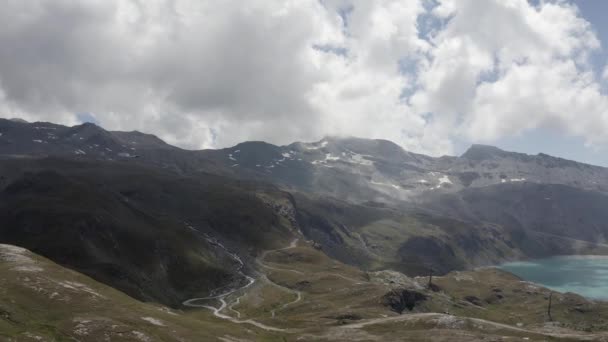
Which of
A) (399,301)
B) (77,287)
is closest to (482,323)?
(399,301)

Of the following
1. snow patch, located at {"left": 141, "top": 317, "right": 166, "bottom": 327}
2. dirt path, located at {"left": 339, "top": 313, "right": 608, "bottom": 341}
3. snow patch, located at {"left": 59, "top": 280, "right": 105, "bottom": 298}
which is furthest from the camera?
dirt path, located at {"left": 339, "top": 313, "right": 608, "bottom": 341}

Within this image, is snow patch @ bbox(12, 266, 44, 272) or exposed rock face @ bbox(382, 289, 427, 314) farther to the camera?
exposed rock face @ bbox(382, 289, 427, 314)

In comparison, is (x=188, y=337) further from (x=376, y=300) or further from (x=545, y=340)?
(x=376, y=300)

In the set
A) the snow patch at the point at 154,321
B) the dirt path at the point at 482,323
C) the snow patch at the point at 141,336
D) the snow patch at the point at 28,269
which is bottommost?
the snow patch at the point at 141,336

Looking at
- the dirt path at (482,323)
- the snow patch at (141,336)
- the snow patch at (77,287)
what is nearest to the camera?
the snow patch at (141,336)

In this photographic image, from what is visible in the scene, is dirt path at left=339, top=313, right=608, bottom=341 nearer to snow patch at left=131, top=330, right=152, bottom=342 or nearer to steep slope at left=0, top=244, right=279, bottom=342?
steep slope at left=0, top=244, right=279, bottom=342

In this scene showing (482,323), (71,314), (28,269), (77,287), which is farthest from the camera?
(482,323)

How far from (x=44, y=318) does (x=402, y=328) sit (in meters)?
79.6

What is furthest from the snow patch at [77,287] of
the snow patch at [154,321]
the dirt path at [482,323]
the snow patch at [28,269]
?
the dirt path at [482,323]

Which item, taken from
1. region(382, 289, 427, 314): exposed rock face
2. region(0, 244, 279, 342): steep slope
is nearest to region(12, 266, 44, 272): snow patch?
region(0, 244, 279, 342): steep slope

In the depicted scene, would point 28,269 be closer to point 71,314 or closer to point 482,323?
point 71,314

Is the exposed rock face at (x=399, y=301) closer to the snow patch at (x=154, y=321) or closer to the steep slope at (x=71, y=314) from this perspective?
the steep slope at (x=71, y=314)

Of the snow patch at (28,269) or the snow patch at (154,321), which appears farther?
the snow patch at (28,269)

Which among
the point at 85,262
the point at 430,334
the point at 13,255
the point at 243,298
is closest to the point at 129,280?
the point at 85,262
